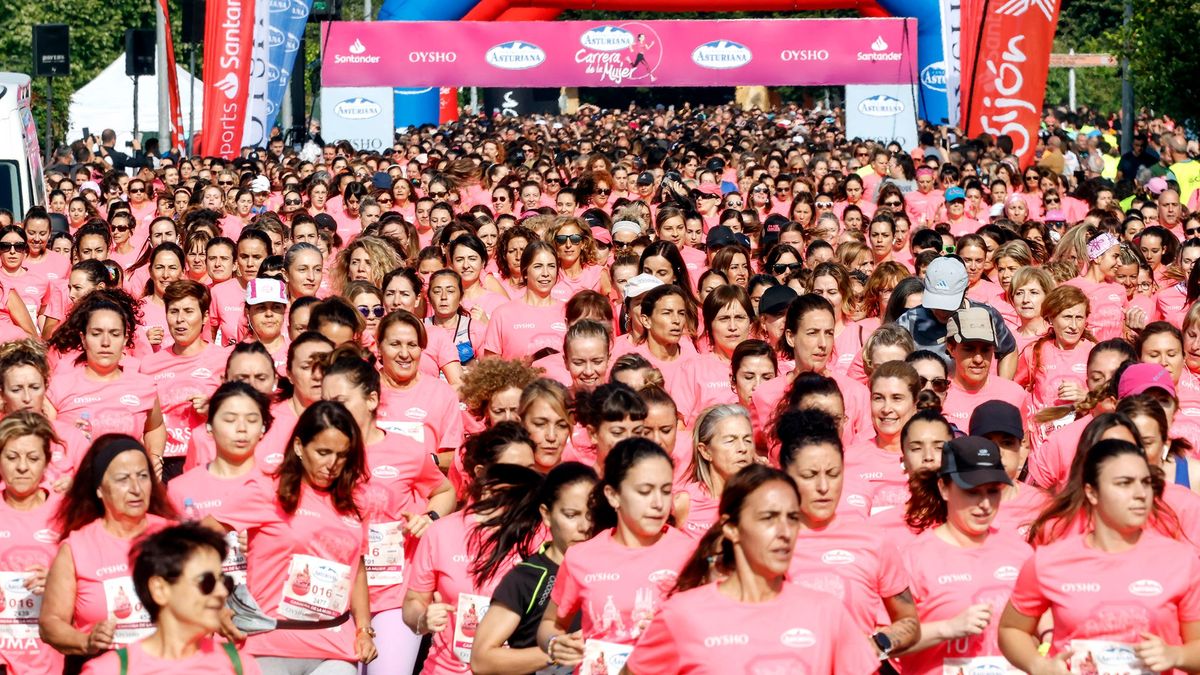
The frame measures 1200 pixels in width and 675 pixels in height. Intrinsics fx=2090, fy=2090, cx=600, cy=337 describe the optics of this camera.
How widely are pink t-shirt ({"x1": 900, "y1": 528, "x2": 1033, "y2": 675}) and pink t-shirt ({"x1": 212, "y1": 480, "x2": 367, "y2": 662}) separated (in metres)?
1.95

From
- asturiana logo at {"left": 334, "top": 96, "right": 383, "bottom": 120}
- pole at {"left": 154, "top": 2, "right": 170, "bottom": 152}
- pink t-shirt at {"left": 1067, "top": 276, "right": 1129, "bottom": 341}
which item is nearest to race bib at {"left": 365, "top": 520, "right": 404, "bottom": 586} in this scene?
pink t-shirt at {"left": 1067, "top": 276, "right": 1129, "bottom": 341}

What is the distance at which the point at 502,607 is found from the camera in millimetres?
6617

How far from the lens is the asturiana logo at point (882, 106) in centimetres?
2950

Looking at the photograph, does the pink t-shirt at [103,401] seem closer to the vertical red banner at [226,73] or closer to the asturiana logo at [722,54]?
the vertical red banner at [226,73]

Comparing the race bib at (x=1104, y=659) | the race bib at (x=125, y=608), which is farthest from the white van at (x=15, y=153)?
the race bib at (x=1104, y=659)

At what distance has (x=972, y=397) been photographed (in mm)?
9383

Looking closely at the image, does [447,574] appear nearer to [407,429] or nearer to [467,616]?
[467,616]

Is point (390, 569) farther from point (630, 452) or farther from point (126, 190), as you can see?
point (126, 190)

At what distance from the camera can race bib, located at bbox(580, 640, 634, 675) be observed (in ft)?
20.3

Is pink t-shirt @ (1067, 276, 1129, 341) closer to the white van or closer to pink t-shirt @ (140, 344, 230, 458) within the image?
pink t-shirt @ (140, 344, 230, 458)

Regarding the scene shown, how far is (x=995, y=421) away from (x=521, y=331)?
3.75 metres

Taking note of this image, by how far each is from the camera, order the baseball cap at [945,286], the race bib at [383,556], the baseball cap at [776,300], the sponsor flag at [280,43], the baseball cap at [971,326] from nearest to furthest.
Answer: the race bib at [383,556] < the baseball cap at [971,326] < the baseball cap at [945,286] < the baseball cap at [776,300] < the sponsor flag at [280,43]

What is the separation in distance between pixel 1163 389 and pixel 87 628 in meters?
4.32

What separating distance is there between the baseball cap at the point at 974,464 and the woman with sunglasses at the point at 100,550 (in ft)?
8.64
